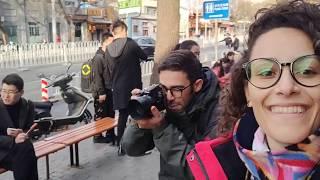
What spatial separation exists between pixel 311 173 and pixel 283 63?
31cm

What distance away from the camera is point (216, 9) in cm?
1185

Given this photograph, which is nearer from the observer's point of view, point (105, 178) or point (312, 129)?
point (312, 129)

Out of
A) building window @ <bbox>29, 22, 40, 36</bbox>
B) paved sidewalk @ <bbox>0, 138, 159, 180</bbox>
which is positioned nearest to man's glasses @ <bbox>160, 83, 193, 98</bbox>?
paved sidewalk @ <bbox>0, 138, 159, 180</bbox>

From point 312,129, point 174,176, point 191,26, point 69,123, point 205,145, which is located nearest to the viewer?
point 312,129

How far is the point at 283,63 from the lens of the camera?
1128 mm

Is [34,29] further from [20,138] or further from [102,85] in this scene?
[20,138]

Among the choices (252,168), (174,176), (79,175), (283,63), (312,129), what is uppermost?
(283,63)

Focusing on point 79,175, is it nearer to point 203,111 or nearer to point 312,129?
point 203,111

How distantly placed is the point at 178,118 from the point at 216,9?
405 inches

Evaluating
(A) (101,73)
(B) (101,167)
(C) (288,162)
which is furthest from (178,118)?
(A) (101,73)

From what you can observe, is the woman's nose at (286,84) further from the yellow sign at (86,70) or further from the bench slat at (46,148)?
the yellow sign at (86,70)

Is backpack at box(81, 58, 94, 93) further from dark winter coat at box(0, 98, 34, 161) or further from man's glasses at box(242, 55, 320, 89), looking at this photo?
man's glasses at box(242, 55, 320, 89)

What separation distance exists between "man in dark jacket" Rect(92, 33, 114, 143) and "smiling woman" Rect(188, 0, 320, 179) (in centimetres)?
474

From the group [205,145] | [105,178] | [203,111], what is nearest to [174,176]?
[203,111]
